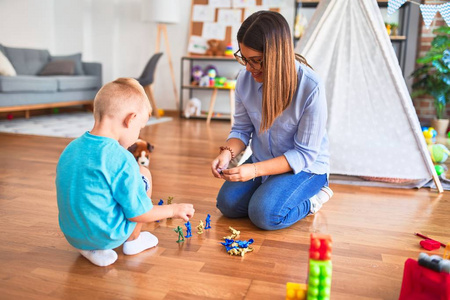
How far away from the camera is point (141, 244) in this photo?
53.6 inches

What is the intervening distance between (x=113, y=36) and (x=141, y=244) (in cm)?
493

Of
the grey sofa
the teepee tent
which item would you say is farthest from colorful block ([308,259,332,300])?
the grey sofa

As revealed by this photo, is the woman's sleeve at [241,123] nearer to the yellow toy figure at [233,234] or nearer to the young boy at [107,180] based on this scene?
the yellow toy figure at [233,234]

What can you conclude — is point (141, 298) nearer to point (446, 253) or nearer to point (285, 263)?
point (285, 263)

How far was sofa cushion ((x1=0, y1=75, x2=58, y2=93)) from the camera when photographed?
414 centimetres

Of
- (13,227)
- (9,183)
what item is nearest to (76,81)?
(9,183)

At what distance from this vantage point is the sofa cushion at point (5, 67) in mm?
4383

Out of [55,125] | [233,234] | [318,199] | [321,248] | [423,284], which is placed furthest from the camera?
[55,125]

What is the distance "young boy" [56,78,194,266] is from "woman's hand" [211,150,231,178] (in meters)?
0.33

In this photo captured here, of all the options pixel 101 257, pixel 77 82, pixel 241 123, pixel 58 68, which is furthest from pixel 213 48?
pixel 101 257

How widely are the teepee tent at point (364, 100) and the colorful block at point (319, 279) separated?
1.49 meters

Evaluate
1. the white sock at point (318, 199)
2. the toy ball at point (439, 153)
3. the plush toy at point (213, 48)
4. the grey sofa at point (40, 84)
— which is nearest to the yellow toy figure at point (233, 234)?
the white sock at point (318, 199)

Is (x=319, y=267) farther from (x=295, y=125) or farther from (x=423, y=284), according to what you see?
(x=295, y=125)

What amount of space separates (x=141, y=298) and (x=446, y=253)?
3.03ft
